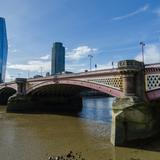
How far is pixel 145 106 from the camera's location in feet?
65.2

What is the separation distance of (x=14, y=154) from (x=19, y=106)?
97.0ft

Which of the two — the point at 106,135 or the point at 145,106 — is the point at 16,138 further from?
the point at 145,106

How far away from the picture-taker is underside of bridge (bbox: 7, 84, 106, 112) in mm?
44959

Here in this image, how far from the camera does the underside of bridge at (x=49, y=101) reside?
148 ft

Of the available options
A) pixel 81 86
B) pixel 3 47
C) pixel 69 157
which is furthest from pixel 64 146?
pixel 3 47

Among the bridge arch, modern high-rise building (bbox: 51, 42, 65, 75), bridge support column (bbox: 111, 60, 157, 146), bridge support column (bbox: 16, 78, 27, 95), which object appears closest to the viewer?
bridge support column (bbox: 111, 60, 157, 146)

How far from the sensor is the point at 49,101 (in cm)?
4997

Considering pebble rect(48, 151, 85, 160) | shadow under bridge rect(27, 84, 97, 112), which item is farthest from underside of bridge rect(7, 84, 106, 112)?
pebble rect(48, 151, 85, 160)

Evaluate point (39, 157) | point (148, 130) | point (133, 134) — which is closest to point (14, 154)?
point (39, 157)

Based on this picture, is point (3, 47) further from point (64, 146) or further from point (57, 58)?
point (64, 146)

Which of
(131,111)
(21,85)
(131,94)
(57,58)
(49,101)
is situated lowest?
(49,101)

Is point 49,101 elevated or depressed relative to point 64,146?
elevated

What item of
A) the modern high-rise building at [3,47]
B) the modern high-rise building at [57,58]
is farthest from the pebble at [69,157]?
the modern high-rise building at [3,47]

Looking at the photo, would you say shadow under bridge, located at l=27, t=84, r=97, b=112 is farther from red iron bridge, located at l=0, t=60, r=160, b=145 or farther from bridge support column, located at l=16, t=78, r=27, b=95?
red iron bridge, located at l=0, t=60, r=160, b=145
